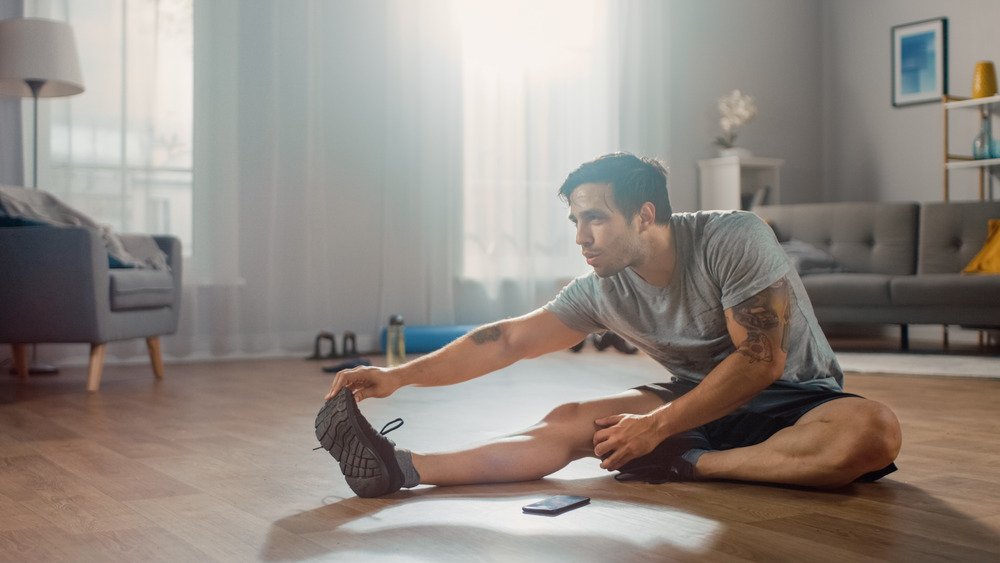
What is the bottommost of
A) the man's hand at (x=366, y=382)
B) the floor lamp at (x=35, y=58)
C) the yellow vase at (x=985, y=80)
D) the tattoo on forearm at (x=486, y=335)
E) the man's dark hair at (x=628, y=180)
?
the man's hand at (x=366, y=382)

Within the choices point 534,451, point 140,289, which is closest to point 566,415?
point 534,451

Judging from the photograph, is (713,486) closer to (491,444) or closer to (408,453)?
(491,444)

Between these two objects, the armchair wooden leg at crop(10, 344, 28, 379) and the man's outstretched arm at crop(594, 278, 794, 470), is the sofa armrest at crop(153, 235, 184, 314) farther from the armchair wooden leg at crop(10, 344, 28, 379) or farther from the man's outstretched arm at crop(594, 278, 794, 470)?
the man's outstretched arm at crop(594, 278, 794, 470)

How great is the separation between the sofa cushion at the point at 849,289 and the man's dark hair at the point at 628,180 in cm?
334

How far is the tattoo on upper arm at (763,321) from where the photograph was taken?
5.70 feet

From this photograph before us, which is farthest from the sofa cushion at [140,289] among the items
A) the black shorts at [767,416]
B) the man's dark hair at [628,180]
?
the black shorts at [767,416]

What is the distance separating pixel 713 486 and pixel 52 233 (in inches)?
104

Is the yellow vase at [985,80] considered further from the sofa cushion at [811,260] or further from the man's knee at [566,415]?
the man's knee at [566,415]

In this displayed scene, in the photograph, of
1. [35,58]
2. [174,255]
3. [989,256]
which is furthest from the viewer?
[989,256]

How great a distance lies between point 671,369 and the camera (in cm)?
204

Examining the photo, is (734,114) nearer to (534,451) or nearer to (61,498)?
(534,451)

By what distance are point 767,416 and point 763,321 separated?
240mm

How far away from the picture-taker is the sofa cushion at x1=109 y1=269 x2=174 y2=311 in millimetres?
3777

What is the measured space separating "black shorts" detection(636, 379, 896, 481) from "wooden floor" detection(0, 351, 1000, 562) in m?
0.09
